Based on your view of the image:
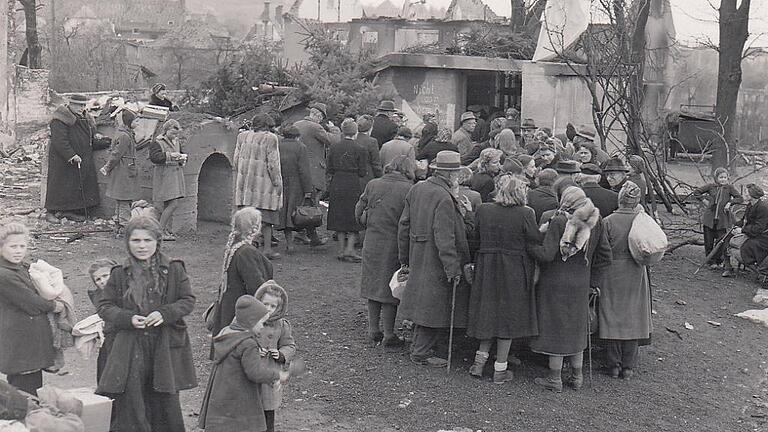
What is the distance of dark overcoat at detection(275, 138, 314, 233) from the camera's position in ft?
40.2

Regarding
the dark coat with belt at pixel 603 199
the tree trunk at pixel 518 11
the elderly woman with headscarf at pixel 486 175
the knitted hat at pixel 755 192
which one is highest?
the tree trunk at pixel 518 11

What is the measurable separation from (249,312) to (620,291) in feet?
13.8

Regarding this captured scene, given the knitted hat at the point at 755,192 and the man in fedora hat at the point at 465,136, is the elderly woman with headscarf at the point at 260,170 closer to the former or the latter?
the man in fedora hat at the point at 465,136

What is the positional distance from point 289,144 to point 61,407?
7194 millimetres

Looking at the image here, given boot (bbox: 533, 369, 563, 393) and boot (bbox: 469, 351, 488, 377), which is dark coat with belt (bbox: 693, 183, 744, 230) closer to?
boot (bbox: 533, 369, 563, 393)

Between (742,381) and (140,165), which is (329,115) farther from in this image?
(742,381)

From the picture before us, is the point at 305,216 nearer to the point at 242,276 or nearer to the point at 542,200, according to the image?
the point at 542,200

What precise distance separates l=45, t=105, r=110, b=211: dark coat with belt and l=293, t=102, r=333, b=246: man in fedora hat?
3.10 meters

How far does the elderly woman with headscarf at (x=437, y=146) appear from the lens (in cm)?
1145

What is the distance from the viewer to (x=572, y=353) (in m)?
8.17

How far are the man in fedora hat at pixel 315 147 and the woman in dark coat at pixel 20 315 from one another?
690cm

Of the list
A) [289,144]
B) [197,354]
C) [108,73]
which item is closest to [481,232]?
[197,354]

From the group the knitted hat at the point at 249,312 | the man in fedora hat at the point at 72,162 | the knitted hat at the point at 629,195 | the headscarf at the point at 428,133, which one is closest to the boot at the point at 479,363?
the knitted hat at the point at 629,195

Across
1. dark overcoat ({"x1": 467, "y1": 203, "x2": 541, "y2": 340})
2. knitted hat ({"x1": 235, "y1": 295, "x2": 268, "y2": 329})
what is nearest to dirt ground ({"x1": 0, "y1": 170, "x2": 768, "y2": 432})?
dark overcoat ({"x1": 467, "y1": 203, "x2": 541, "y2": 340})
